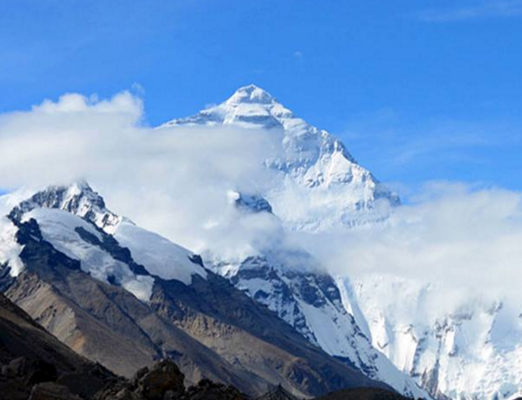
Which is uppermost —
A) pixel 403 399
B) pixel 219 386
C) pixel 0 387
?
pixel 403 399

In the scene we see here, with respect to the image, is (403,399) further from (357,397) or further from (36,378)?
(36,378)

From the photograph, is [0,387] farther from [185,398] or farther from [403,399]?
[403,399]

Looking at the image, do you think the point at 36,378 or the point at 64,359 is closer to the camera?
the point at 36,378

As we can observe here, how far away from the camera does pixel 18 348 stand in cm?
18712

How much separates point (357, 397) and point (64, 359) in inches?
3669

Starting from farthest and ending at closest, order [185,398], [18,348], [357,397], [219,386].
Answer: [18,348], [357,397], [219,386], [185,398]

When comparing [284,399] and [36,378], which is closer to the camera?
[36,378]

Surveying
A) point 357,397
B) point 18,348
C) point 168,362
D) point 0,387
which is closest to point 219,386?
point 168,362

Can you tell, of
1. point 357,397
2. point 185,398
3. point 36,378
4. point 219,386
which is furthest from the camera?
point 357,397

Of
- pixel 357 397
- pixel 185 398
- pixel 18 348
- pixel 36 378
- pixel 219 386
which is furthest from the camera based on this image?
pixel 18 348

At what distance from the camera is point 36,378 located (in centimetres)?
10369

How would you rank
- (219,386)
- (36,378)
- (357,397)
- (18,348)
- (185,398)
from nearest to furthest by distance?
(185,398), (219,386), (36,378), (357,397), (18,348)

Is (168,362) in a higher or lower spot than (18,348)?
lower

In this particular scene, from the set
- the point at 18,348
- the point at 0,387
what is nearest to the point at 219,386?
the point at 0,387
